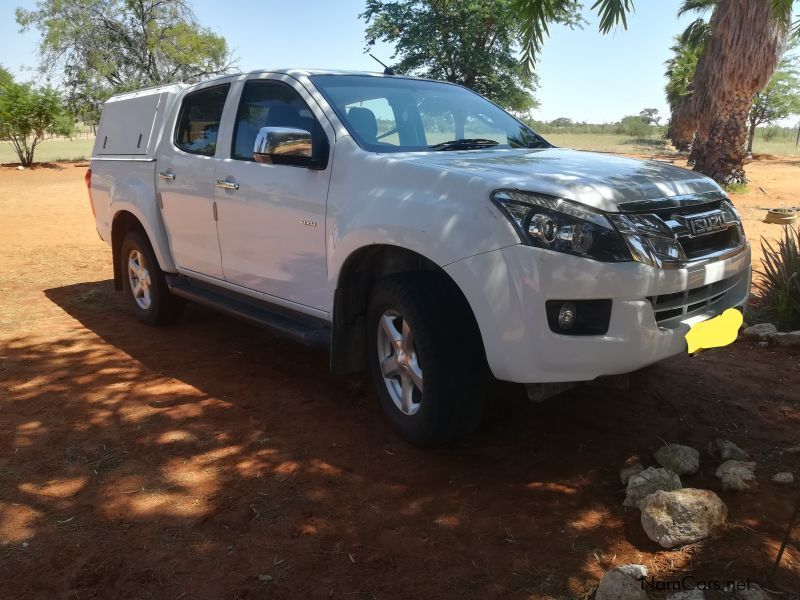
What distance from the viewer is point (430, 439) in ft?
11.2

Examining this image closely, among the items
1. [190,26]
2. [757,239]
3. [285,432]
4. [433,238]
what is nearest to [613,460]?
[433,238]

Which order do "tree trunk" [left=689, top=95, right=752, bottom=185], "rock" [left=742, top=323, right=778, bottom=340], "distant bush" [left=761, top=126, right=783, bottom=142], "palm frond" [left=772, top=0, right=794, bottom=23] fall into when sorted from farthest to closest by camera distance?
1. "distant bush" [left=761, top=126, right=783, bottom=142]
2. "tree trunk" [left=689, top=95, right=752, bottom=185]
3. "palm frond" [left=772, top=0, right=794, bottom=23]
4. "rock" [left=742, top=323, right=778, bottom=340]

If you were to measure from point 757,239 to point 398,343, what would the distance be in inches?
340

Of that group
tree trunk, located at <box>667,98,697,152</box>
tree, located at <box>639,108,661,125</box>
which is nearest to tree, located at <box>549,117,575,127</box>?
tree, located at <box>639,108,661,125</box>

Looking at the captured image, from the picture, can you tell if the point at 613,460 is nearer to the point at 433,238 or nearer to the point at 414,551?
the point at 414,551

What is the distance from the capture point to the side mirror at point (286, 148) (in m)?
3.70

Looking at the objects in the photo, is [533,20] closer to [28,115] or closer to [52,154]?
[28,115]

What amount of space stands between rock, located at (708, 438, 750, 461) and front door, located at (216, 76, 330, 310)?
87.3 inches

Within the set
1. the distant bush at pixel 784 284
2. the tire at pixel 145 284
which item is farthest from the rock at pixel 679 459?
the tire at pixel 145 284

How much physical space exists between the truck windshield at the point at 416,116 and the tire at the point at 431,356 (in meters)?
0.88

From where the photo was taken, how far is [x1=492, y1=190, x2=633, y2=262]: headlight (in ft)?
9.41

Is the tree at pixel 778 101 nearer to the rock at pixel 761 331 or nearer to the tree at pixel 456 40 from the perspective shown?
the tree at pixel 456 40

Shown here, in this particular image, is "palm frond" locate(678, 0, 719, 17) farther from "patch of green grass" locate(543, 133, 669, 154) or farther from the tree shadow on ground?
the tree shadow on ground

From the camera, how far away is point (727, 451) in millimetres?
3416
